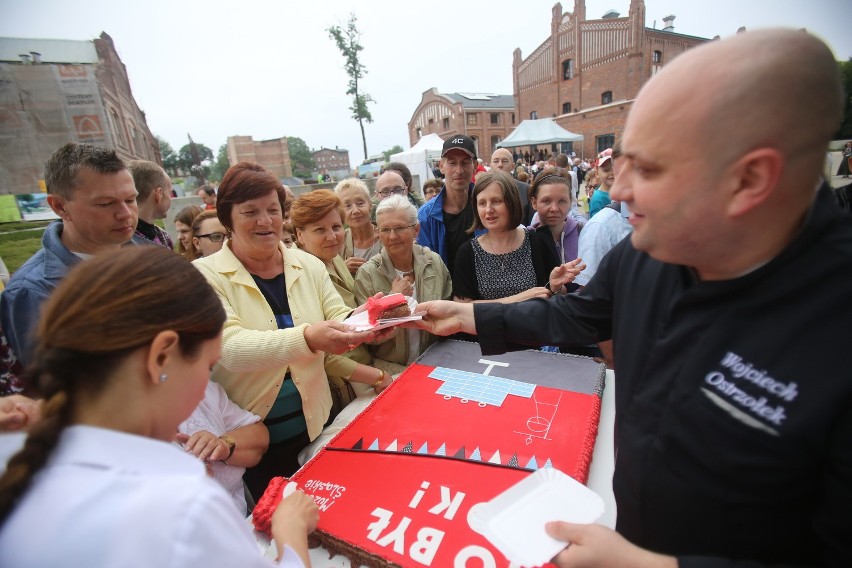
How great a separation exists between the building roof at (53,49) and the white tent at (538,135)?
26.9 meters

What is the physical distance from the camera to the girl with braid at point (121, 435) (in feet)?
2.27

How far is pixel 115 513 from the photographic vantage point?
696mm

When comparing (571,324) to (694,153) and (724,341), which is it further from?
(694,153)

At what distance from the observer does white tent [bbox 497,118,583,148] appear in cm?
1798

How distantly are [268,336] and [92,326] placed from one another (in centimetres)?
109

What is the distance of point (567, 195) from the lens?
372 cm

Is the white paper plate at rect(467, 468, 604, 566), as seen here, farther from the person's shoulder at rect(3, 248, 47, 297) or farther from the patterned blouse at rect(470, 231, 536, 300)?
the person's shoulder at rect(3, 248, 47, 297)

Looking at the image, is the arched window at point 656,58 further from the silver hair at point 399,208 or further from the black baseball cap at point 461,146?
the silver hair at point 399,208

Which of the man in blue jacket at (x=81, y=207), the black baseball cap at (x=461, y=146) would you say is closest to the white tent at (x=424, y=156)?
the black baseball cap at (x=461, y=146)

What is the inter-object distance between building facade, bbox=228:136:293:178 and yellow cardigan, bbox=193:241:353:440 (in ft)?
207

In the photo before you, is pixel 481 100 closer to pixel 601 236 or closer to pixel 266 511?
pixel 601 236

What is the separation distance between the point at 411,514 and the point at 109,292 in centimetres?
113

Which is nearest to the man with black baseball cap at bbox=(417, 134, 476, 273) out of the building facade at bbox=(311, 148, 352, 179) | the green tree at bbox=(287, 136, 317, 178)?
the green tree at bbox=(287, 136, 317, 178)

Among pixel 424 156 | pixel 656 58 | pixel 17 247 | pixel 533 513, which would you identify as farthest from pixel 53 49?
pixel 656 58
